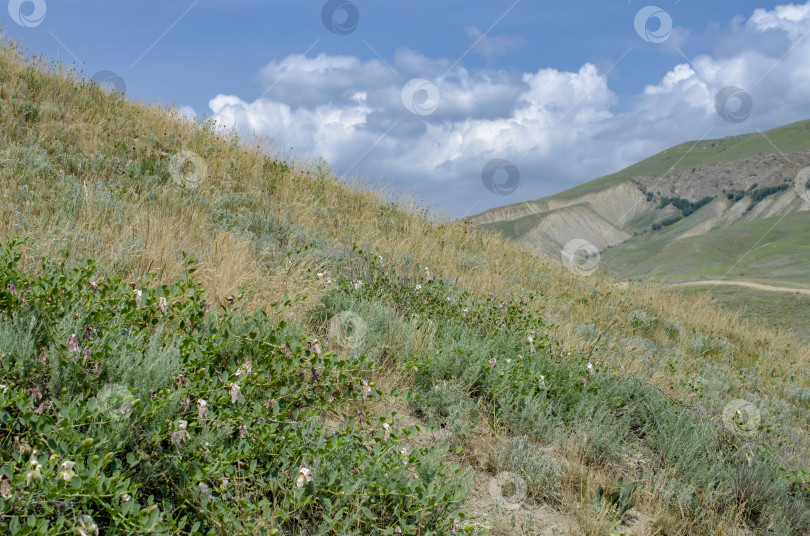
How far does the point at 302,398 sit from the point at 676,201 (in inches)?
7421

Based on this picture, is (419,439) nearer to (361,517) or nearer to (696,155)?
(361,517)

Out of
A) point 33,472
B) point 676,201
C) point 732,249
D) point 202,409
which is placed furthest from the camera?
point 676,201

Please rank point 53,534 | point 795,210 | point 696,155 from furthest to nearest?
point 696,155
point 795,210
point 53,534

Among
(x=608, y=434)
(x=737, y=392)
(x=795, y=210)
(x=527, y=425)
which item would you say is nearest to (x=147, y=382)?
(x=527, y=425)

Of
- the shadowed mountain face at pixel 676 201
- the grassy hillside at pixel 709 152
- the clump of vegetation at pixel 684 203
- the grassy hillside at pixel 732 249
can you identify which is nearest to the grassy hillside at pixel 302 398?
the grassy hillside at pixel 732 249

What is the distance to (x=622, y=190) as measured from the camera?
163625 mm

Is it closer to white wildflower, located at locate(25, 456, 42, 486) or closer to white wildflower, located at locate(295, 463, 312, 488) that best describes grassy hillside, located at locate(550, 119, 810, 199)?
white wildflower, located at locate(295, 463, 312, 488)

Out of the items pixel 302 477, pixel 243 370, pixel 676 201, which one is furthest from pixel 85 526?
pixel 676 201

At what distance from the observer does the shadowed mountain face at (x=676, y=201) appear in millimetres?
126062

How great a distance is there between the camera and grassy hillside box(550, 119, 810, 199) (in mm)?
152875

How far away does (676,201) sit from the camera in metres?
167

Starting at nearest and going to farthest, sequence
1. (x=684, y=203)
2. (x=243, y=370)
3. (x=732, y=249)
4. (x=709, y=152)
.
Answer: (x=243, y=370) → (x=732, y=249) → (x=684, y=203) → (x=709, y=152)

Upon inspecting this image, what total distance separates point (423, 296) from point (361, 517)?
3397 millimetres

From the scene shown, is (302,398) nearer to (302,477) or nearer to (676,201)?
(302,477)
